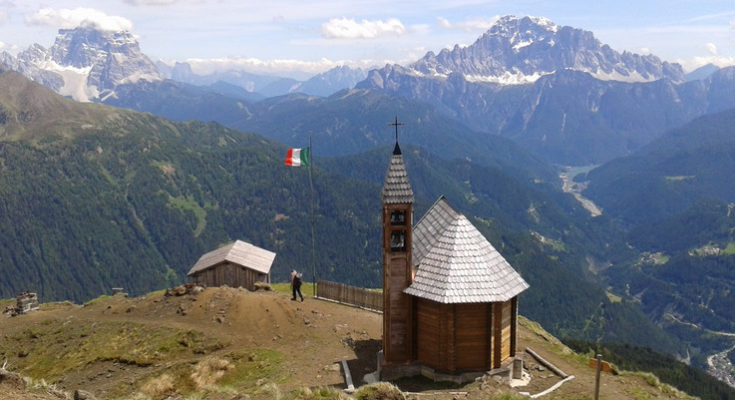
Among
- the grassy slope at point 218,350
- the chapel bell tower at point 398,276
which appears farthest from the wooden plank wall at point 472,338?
the chapel bell tower at point 398,276

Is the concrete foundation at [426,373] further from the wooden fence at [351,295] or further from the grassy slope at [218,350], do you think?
the wooden fence at [351,295]

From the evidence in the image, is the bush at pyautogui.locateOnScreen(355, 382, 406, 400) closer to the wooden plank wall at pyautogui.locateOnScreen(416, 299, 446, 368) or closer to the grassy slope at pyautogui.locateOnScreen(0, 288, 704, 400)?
the grassy slope at pyautogui.locateOnScreen(0, 288, 704, 400)

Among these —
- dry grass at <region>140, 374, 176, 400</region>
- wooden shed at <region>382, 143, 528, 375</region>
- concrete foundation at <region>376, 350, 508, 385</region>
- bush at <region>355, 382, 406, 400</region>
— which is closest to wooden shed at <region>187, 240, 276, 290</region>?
dry grass at <region>140, 374, 176, 400</region>

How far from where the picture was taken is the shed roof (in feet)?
203

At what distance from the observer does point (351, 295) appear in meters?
52.5

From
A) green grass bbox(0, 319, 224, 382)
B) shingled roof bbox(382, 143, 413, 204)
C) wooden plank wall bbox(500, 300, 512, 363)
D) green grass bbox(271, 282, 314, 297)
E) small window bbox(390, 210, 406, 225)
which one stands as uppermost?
shingled roof bbox(382, 143, 413, 204)

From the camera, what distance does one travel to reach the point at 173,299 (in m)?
48.8

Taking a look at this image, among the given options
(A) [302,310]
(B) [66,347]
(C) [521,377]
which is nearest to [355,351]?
(A) [302,310]

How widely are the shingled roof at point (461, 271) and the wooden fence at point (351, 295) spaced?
1563cm

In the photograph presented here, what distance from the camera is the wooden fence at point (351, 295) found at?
166 feet

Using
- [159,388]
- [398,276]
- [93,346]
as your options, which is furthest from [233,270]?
[398,276]

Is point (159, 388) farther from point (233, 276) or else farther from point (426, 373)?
point (233, 276)

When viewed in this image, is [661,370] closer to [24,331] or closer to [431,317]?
[431,317]

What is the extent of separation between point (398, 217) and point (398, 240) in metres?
2.00
